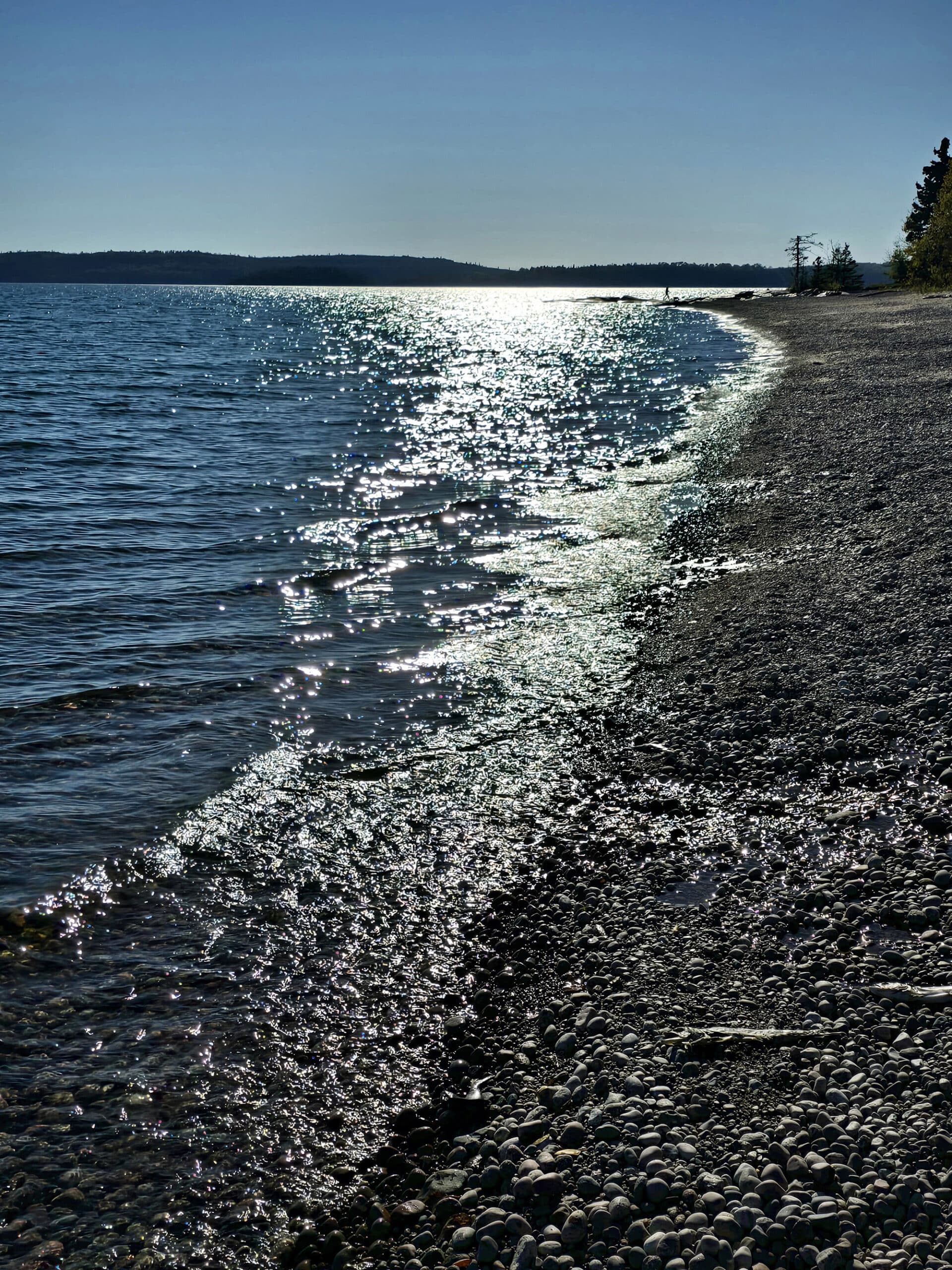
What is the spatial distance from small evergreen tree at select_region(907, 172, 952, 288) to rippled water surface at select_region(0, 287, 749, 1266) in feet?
217

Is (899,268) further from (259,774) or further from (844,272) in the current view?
(259,774)

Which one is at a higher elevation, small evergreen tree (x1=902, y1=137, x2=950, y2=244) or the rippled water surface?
small evergreen tree (x1=902, y1=137, x2=950, y2=244)

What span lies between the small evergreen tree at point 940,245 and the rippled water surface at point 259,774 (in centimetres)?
6613

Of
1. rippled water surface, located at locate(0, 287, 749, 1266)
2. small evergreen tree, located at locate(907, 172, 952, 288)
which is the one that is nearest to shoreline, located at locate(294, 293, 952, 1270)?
rippled water surface, located at locate(0, 287, 749, 1266)

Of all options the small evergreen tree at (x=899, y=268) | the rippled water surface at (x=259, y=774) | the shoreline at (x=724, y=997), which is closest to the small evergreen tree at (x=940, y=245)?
the small evergreen tree at (x=899, y=268)

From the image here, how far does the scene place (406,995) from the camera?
7227 mm

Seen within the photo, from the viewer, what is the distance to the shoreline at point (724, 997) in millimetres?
4762

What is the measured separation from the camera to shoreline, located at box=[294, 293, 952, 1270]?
476 centimetres

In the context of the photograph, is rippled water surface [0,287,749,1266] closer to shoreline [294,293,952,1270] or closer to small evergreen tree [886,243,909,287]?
shoreline [294,293,952,1270]

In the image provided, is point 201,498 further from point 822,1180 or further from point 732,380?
point 732,380

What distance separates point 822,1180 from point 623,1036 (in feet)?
5.52

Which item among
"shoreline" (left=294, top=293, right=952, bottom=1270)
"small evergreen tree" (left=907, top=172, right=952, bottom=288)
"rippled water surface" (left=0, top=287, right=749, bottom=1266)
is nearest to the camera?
"shoreline" (left=294, top=293, right=952, bottom=1270)

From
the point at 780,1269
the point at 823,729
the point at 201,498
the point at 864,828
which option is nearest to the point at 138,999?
the point at 780,1269

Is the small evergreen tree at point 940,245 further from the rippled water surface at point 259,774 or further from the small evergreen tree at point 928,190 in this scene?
the rippled water surface at point 259,774
